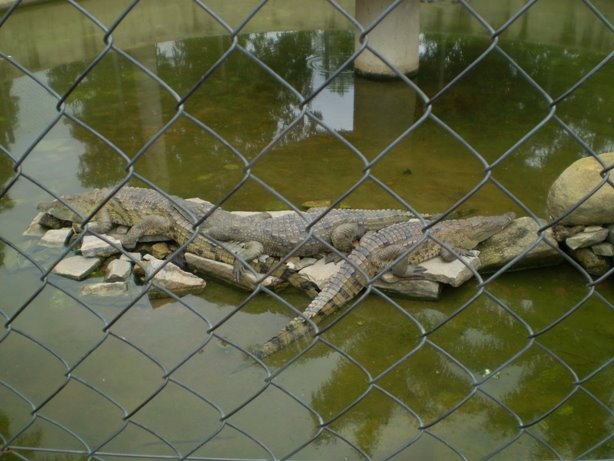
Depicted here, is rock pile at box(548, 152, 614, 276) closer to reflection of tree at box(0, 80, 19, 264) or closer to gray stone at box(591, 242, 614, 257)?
gray stone at box(591, 242, 614, 257)

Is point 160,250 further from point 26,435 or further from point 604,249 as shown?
point 604,249

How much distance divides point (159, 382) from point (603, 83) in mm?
5471

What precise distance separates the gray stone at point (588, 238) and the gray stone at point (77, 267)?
260cm

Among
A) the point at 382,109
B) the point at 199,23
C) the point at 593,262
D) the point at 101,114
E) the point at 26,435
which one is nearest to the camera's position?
the point at 26,435

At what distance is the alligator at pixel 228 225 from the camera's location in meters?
3.66

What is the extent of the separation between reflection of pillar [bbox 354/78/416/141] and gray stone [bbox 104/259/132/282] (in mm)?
2397

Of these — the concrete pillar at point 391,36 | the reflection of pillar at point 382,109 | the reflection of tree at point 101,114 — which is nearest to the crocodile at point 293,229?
the reflection of tree at point 101,114

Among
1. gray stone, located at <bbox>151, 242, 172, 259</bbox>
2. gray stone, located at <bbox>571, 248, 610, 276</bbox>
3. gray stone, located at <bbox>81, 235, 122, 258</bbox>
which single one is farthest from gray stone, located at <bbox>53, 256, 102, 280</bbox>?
gray stone, located at <bbox>571, 248, 610, 276</bbox>

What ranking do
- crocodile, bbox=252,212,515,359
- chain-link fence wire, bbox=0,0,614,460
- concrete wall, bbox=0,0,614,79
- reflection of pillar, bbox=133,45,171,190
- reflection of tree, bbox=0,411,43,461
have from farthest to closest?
1. concrete wall, bbox=0,0,614,79
2. reflection of pillar, bbox=133,45,171,190
3. crocodile, bbox=252,212,515,359
4. reflection of tree, bbox=0,411,43,461
5. chain-link fence wire, bbox=0,0,614,460

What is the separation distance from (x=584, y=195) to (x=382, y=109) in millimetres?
2640

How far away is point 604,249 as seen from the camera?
3.42m

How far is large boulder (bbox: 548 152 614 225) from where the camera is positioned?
3.36 meters

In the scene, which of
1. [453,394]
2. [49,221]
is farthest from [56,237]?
[453,394]

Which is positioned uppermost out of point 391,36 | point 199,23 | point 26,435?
point 391,36
